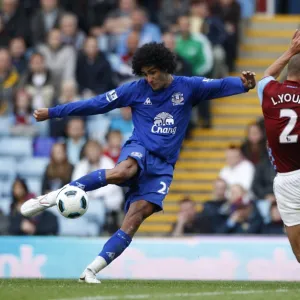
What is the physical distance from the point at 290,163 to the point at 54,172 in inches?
308

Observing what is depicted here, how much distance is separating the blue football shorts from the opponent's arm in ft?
1.42

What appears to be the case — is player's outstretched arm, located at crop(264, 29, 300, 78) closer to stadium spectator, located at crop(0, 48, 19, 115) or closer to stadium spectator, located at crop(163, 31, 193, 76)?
stadium spectator, located at crop(163, 31, 193, 76)

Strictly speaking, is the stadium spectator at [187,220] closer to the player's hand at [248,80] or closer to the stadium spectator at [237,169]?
the stadium spectator at [237,169]

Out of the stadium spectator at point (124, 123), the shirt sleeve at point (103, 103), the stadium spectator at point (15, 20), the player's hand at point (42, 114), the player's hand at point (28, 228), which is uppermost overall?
the shirt sleeve at point (103, 103)

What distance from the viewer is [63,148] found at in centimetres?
1853

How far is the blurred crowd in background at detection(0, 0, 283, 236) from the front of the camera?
17.4 m

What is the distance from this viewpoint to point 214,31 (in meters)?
20.0

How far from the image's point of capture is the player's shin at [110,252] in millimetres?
11797

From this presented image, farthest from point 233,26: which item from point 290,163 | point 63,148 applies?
point 290,163

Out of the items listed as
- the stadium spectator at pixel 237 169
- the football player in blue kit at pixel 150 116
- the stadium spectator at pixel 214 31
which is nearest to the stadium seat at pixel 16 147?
the stadium spectator at pixel 214 31

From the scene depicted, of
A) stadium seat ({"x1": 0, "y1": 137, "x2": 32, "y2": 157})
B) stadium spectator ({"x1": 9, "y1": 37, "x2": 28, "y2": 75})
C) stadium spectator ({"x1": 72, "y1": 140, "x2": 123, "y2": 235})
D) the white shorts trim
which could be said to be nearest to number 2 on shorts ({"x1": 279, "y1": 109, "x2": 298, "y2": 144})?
the white shorts trim

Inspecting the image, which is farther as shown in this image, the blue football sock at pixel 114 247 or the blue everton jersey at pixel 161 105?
the blue everton jersey at pixel 161 105

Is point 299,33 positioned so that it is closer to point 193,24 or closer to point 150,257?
point 150,257

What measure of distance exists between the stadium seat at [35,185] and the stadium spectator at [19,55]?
2319 millimetres
